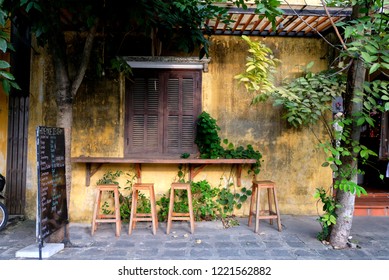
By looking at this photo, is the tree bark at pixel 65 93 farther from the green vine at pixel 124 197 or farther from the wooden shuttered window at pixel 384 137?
the wooden shuttered window at pixel 384 137

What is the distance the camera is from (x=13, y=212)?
5.94 metres

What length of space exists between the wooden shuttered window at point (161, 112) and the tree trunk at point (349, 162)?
268 cm

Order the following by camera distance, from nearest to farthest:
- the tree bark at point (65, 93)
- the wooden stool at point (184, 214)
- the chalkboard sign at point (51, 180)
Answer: the chalkboard sign at point (51, 180) < the tree bark at point (65, 93) < the wooden stool at point (184, 214)

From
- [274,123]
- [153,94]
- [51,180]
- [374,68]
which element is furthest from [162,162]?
[374,68]

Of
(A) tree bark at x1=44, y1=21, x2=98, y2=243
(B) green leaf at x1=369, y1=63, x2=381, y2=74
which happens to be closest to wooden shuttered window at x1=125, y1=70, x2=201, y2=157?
(A) tree bark at x1=44, y1=21, x2=98, y2=243

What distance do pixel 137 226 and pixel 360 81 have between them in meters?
4.24

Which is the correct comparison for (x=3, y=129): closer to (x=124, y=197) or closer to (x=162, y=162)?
(x=124, y=197)

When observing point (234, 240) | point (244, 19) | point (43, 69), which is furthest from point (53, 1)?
point (234, 240)

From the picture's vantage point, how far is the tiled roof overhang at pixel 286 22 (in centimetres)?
496

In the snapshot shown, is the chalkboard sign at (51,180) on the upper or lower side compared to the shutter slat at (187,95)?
lower

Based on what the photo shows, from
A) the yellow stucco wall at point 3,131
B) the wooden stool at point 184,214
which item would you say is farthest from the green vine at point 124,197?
the yellow stucco wall at point 3,131

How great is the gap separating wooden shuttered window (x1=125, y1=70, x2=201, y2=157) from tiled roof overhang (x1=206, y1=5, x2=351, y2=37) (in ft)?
3.75

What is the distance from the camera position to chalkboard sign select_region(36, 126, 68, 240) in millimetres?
3777

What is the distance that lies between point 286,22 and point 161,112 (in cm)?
281
